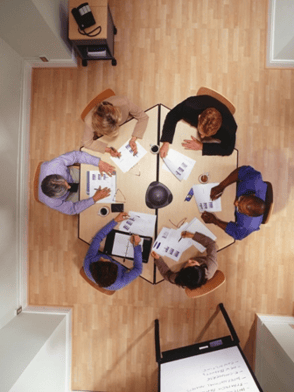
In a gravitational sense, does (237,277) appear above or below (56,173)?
below

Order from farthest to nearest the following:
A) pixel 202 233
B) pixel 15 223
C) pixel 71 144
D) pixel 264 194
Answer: pixel 71 144
pixel 15 223
pixel 202 233
pixel 264 194

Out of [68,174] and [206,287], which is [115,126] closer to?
[68,174]

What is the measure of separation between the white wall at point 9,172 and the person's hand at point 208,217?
2074 mm

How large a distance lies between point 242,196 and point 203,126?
0.74 metres

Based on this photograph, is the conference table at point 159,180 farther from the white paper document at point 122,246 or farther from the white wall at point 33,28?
the white wall at point 33,28

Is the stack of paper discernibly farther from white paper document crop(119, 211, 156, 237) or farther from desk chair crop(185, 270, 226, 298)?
desk chair crop(185, 270, 226, 298)

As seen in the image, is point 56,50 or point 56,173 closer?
point 56,173

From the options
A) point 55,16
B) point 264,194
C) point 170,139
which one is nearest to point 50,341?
point 170,139

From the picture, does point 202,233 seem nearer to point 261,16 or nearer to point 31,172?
point 31,172

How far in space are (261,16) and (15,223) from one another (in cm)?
371

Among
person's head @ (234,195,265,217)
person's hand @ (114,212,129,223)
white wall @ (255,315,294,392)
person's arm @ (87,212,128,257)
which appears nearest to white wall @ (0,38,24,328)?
person's arm @ (87,212,128,257)

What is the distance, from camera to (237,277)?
3119 millimetres

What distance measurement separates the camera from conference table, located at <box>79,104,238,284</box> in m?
2.58

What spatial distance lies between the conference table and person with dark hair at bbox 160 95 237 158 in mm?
58
